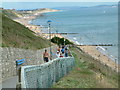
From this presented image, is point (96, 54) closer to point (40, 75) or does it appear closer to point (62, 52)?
point (62, 52)

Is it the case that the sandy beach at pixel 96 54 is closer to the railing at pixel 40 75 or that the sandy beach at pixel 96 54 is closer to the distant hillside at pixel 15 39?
the distant hillside at pixel 15 39

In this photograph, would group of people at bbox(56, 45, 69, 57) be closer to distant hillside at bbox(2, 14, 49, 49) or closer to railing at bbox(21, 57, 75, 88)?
distant hillside at bbox(2, 14, 49, 49)

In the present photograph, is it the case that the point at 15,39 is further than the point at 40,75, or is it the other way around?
the point at 15,39

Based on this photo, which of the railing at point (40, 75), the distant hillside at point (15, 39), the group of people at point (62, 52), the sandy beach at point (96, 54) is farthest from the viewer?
the sandy beach at point (96, 54)

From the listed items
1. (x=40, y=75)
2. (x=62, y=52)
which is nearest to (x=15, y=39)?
(x=62, y=52)

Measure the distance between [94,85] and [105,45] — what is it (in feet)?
154

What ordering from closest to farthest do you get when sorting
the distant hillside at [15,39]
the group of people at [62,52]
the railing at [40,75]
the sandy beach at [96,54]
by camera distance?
the railing at [40,75]
the distant hillside at [15,39]
the group of people at [62,52]
the sandy beach at [96,54]

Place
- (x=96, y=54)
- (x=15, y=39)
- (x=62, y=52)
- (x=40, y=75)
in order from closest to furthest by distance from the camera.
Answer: (x=40, y=75), (x=15, y=39), (x=62, y=52), (x=96, y=54)

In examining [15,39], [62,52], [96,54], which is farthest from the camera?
[96,54]

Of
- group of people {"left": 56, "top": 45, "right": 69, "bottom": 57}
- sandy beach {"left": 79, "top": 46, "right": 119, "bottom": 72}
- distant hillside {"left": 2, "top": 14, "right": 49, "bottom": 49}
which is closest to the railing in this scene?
distant hillside {"left": 2, "top": 14, "right": 49, "bottom": 49}

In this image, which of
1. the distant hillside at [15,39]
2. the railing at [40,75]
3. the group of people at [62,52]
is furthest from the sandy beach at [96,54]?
the railing at [40,75]

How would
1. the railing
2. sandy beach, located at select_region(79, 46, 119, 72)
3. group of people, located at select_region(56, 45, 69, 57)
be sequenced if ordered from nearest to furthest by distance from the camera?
the railing
group of people, located at select_region(56, 45, 69, 57)
sandy beach, located at select_region(79, 46, 119, 72)

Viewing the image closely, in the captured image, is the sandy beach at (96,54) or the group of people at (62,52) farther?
the sandy beach at (96,54)

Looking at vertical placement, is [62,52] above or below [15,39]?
below
